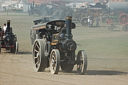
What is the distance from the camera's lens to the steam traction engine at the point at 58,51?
498 inches

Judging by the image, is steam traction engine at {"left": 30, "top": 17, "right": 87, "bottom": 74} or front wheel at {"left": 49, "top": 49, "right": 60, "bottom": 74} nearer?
front wheel at {"left": 49, "top": 49, "right": 60, "bottom": 74}

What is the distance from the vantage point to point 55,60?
496 inches

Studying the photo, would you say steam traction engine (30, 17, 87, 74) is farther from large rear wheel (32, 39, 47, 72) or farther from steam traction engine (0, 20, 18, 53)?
steam traction engine (0, 20, 18, 53)

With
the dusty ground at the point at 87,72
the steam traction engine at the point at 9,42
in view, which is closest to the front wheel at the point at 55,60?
the dusty ground at the point at 87,72

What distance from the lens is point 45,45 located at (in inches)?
521

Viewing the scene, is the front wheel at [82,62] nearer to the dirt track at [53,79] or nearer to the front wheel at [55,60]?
the dirt track at [53,79]

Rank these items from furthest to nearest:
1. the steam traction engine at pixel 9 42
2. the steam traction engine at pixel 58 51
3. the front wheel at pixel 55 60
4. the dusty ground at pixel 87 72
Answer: the steam traction engine at pixel 9 42
the steam traction engine at pixel 58 51
the front wheel at pixel 55 60
the dusty ground at pixel 87 72

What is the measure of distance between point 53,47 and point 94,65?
3.26 m

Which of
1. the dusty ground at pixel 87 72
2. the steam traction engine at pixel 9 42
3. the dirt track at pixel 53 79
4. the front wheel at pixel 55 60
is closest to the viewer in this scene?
→ the dirt track at pixel 53 79

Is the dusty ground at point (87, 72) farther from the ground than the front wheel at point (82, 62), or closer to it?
closer to it

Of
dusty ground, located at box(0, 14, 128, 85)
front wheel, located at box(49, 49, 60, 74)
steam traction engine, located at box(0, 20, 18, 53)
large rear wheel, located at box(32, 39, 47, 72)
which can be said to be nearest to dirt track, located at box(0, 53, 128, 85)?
dusty ground, located at box(0, 14, 128, 85)

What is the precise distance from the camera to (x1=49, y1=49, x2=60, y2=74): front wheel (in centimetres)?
1231

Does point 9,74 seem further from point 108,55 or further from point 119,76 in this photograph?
point 108,55

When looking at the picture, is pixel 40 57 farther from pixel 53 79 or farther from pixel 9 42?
pixel 9 42
